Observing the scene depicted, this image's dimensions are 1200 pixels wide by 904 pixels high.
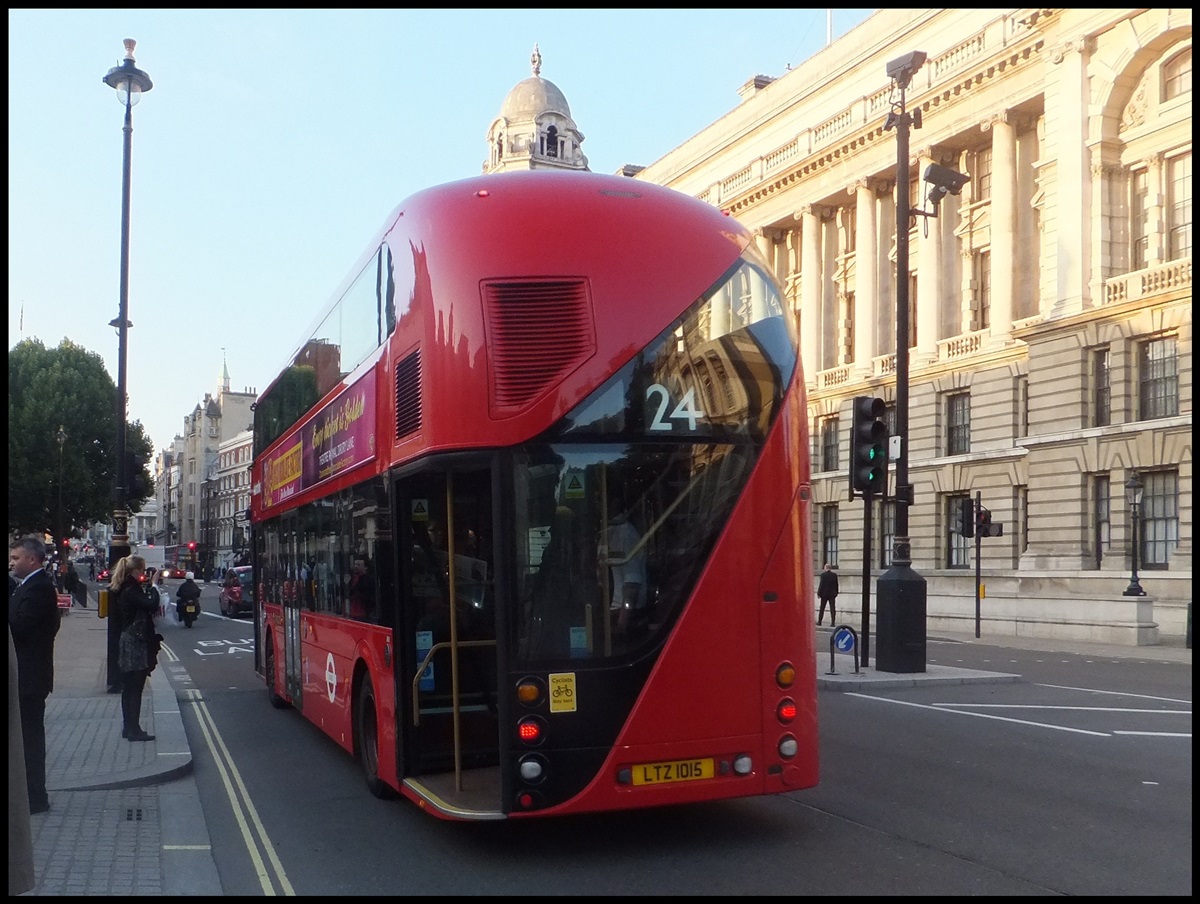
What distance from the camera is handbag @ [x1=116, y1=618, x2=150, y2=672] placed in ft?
39.6

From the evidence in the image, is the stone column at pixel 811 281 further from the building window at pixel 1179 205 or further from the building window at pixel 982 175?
the building window at pixel 1179 205

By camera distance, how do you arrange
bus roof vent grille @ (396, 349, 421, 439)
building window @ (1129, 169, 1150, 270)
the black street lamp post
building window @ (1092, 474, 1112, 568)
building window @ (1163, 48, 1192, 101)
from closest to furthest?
bus roof vent grille @ (396, 349, 421, 439), the black street lamp post, building window @ (1163, 48, 1192, 101), building window @ (1092, 474, 1112, 568), building window @ (1129, 169, 1150, 270)

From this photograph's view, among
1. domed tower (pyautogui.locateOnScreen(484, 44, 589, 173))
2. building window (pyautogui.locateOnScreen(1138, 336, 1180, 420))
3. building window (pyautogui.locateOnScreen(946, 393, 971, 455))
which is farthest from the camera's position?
domed tower (pyautogui.locateOnScreen(484, 44, 589, 173))

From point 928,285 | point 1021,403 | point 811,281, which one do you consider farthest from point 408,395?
point 811,281

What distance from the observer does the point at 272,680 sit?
15.5m

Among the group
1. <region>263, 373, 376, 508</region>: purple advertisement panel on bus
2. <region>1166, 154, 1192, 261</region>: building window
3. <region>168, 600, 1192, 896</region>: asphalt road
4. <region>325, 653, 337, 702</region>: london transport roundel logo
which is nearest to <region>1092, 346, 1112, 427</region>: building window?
<region>1166, 154, 1192, 261</region>: building window

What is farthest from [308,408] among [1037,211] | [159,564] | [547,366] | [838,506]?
[159,564]

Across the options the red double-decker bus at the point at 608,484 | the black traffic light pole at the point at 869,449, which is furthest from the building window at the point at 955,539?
the red double-decker bus at the point at 608,484

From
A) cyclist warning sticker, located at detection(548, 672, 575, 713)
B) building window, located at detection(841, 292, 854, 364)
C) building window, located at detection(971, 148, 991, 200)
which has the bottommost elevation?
cyclist warning sticker, located at detection(548, 672, 575, 713)

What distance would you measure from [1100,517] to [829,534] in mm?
15757

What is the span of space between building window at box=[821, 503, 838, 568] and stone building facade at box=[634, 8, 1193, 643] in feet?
0.32

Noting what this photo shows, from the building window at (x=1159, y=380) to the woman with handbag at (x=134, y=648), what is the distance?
28.3 meters

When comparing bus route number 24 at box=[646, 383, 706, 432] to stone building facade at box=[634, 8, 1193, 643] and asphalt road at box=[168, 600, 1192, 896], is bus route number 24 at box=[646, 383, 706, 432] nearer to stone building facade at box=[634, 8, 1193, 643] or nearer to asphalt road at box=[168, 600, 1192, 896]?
asphalt road at box=[168, 600, 1192, 896]

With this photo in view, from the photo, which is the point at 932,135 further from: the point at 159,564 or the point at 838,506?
the point at 159,564
